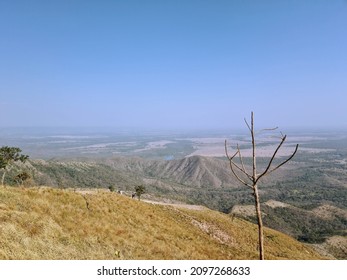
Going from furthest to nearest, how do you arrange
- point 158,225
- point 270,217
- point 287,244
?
point 270,217
point 287,244
point 158,225

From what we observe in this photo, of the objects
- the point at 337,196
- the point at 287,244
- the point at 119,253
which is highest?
the point at 119,253

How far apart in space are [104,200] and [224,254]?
35.1ft

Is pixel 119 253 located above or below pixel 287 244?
above

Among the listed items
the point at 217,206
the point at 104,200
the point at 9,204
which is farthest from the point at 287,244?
the point at 217,206

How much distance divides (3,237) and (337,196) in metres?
211

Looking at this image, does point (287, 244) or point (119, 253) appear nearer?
point (119, 253)

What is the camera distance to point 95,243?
54.1 ft
